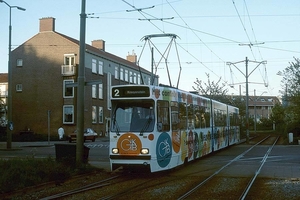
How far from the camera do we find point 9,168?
1354 centimetres

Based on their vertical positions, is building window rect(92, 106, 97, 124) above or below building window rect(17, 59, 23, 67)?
below

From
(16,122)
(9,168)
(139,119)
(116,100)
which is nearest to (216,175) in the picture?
(139,119)

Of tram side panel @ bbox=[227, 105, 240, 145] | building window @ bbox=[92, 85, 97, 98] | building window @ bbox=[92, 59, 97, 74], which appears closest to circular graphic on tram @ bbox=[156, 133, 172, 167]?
tram side panel @ bbox=[227, 105, 240, 145]

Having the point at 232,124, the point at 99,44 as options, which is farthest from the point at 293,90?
the point at 99,44

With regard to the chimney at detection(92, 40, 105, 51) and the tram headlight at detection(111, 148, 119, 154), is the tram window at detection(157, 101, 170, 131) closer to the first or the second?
the tram headlight at detection(111, 148, 119, 154)

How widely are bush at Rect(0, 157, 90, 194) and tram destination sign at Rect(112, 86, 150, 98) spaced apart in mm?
3020

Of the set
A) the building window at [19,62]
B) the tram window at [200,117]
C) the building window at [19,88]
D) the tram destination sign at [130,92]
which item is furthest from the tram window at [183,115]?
the building window at [19,62]

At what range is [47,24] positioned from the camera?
54.2 m

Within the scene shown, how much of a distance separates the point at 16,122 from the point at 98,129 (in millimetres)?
10278

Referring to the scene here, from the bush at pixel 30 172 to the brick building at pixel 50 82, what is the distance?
3652 centimetres

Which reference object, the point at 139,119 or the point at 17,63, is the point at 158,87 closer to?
the point at 139,119

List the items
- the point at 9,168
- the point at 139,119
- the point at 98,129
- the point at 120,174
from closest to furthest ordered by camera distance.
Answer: the point at 9,168
the point at 139,119
the point at 120,174
the point at 98,129

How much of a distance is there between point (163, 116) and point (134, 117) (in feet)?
3.44

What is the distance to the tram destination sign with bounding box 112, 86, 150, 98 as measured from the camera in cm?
1448
